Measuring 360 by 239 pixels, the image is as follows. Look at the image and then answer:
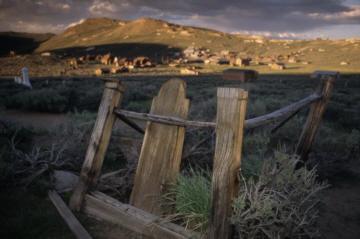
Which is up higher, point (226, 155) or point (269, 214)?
point (226, 155)

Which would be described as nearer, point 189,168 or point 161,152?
point 161,152

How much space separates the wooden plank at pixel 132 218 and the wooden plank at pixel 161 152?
175mm

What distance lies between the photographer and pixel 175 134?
2980mm

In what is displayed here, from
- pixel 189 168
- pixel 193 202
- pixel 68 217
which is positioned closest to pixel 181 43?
pixel 189 168

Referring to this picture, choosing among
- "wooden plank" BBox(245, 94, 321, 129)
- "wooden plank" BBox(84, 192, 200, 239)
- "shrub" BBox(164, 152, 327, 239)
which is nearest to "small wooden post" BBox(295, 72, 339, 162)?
"wooden plank" BBox(245, 94, 321, 129)

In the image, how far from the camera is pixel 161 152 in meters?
3.05

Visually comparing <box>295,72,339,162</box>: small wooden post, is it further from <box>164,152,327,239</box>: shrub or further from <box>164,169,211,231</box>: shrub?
<box>164,169,211,231</box>: shrub

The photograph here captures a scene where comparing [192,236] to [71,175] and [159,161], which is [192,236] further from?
[71,175]

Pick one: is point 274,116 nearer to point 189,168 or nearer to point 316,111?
point 189,168

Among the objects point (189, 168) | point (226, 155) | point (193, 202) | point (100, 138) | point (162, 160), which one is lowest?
point (189, 168)

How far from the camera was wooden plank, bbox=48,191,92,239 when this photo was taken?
2832 millimetres

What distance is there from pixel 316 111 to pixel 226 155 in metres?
2.58

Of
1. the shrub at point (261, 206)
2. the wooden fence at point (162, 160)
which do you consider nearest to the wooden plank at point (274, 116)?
the wooden fence at point (162, 160)

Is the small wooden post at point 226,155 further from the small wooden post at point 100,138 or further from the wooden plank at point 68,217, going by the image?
the small wooden post at point 100,138
